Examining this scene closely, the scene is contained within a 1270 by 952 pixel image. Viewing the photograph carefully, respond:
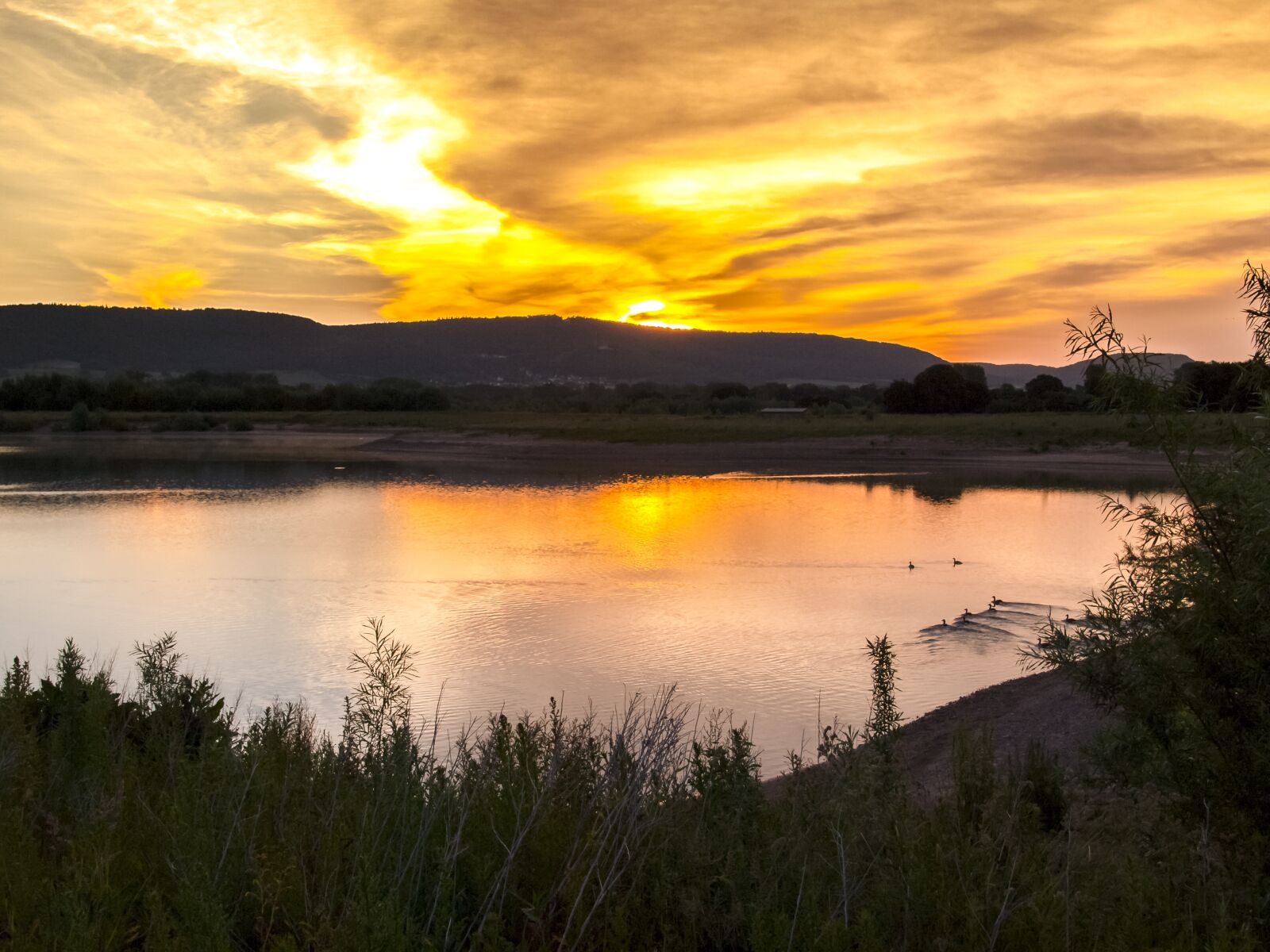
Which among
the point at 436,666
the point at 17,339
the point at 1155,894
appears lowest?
the point at 436,666

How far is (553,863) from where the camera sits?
155 inches

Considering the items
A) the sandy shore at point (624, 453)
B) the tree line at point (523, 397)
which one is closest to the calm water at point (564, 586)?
the sandy shore at point (624, 453)

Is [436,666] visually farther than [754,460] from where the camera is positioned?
No

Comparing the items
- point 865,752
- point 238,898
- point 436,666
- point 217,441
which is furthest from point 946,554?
point 217,441

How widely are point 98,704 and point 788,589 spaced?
1333 centimetres

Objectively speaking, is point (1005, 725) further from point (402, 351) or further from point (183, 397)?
point (402, 351)

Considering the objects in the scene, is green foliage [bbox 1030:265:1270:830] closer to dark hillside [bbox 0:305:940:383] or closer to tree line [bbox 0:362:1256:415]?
tree line [bbox 0:362:1256:415]

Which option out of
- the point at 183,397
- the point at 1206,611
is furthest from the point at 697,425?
the point at 1206,611

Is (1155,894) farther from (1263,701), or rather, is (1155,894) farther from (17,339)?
(17,339)

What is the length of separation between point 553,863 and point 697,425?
56460 millimetres

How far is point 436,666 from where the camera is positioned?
12430 mm

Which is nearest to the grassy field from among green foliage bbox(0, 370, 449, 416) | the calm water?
green foliage bbox(0, 370, 449, 416)

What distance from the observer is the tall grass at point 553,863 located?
3406 millimetres

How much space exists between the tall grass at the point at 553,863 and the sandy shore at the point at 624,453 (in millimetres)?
37437
